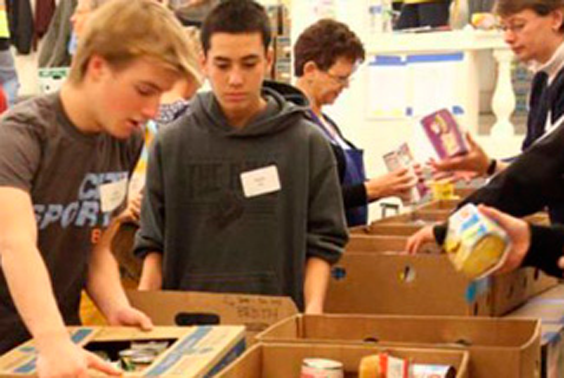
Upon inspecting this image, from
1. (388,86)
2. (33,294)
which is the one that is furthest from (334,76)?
(388,86)

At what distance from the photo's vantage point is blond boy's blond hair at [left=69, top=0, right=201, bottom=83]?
80.4 inches

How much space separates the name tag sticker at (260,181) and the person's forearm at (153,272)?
1.03 ft

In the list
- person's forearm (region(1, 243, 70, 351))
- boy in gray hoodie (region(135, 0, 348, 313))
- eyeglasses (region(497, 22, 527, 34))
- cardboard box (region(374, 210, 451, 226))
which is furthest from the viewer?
cardboard box (region(374, 210, 451, 226))

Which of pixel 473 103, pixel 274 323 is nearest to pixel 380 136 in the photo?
pixel 473 103

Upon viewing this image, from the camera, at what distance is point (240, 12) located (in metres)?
2.86

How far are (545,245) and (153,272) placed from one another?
1.05 m

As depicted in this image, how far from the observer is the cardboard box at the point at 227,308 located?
2373 mm

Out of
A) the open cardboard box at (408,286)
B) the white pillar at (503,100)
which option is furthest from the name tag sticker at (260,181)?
the white pillar at (503,100)

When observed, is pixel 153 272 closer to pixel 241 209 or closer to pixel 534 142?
pixel 241 209

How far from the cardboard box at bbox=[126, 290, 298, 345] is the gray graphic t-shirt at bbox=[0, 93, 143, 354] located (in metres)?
0.22

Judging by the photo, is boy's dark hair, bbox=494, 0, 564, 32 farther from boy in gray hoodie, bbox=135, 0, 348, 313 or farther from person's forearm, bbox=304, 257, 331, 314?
person's forearm, bbox=304, 257, 331, 314

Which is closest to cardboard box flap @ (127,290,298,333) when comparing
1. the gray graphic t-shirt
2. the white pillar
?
the gray graphic t-shirt

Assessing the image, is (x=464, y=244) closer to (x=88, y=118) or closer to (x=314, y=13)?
(x=88, y=118)

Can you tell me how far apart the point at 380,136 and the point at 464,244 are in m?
5.12
